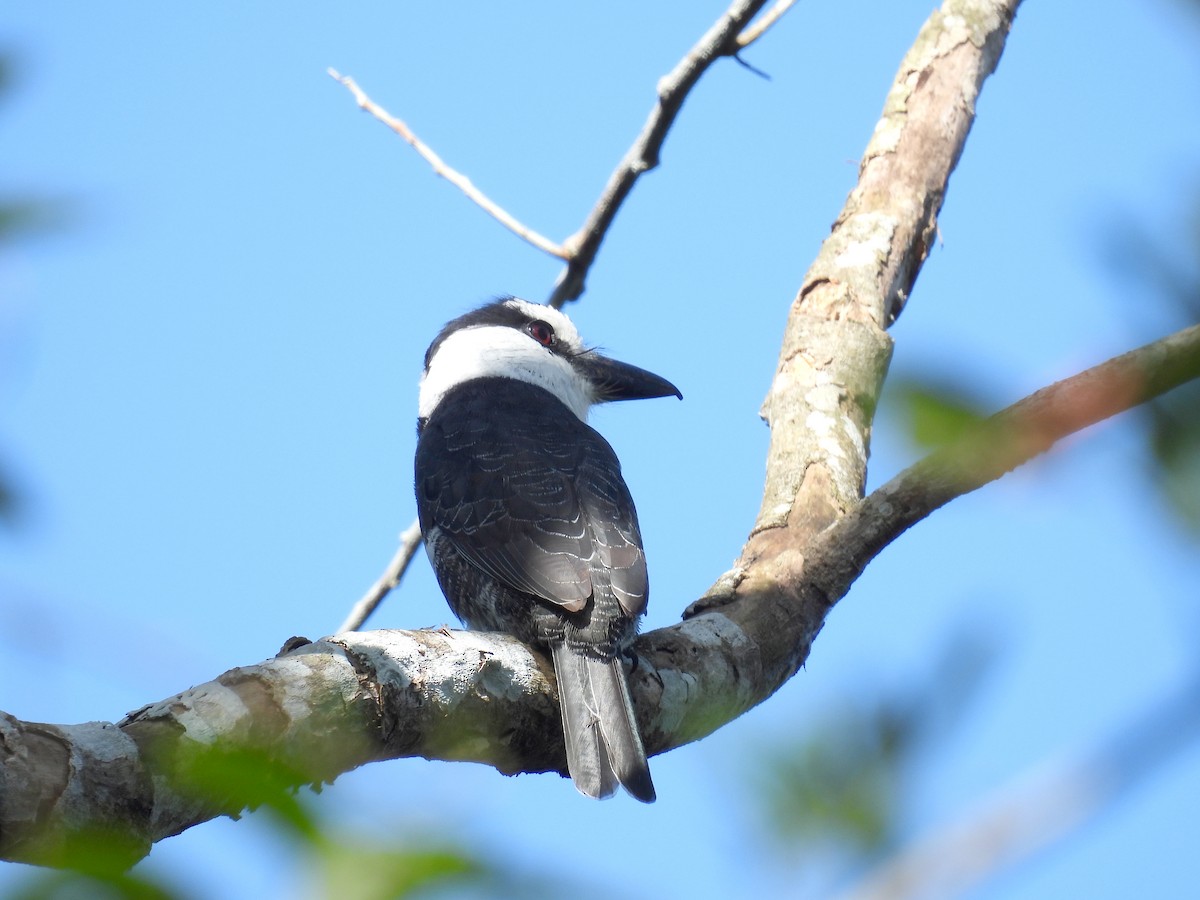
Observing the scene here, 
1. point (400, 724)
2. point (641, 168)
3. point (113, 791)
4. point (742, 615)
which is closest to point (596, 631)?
point (742, 615)

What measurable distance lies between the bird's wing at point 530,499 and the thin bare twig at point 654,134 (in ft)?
2.40

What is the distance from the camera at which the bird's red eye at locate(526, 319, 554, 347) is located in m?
6.12

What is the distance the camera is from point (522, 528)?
4.21m

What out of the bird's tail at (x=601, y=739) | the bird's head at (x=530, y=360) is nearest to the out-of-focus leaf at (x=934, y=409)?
the bird's tail at (x=601, y=739)

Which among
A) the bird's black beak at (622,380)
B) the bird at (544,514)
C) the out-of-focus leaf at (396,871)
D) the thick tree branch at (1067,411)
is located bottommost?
the out-of-focus leaf at (396,871)

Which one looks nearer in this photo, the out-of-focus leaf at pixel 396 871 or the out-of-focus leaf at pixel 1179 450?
the out-of-focus leaf at pixel 396 871

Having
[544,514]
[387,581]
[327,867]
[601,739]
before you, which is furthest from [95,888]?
[387,581]

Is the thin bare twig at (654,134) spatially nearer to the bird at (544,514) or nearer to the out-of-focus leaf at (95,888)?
the bird at (544,514)

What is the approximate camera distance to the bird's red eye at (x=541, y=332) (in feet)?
20.1

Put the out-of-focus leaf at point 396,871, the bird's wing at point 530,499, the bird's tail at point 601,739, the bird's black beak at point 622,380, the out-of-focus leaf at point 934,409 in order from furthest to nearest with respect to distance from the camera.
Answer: the bird's black beak at point 622,380
the bird's wing at point 530,499
the bird's tail at point 601,739
the out-of-focus leaf at point 934,409
the out-of-focus leaf at point 396,871

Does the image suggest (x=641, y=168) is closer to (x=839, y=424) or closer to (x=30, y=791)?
(x=839, y=424)

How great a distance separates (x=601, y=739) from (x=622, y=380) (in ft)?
9.70

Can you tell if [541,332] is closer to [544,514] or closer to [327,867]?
[544,514]

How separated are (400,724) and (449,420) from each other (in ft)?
7.48
